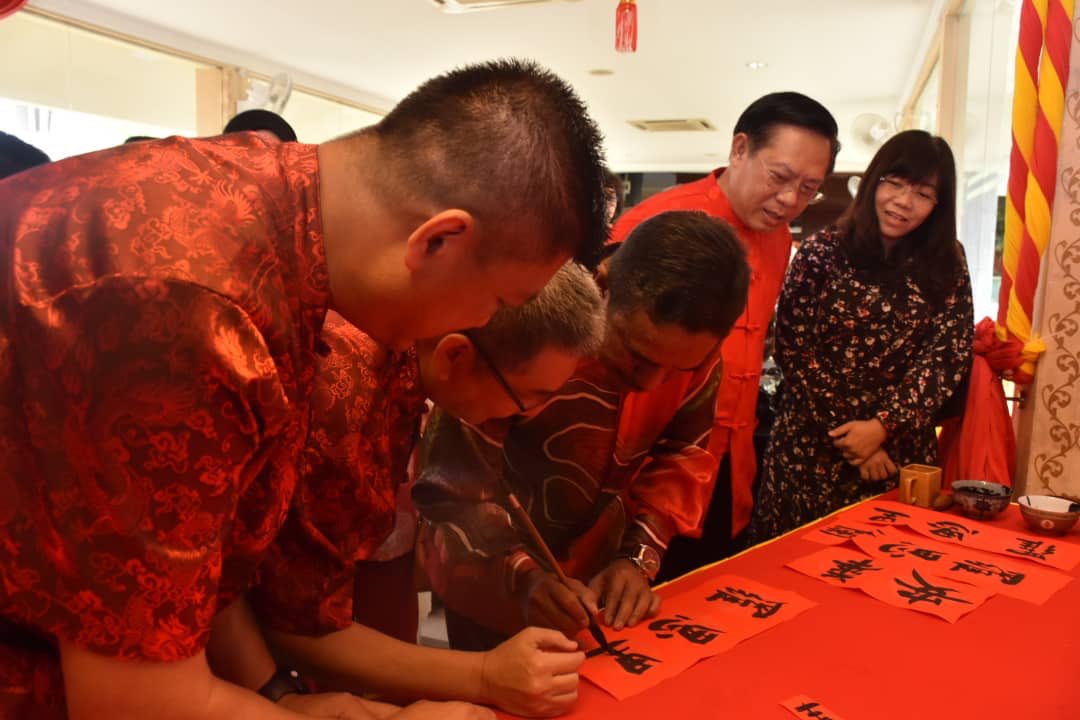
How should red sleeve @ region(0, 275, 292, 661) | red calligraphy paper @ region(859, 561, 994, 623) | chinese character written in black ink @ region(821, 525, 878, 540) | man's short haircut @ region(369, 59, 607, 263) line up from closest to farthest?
red sleeve @ region(0, 275, 292, 661) → man's short haircut @ region(369, 59, 607, 263) → red calligraphy paper @ region(859, 561, 994, 623) → chinese character written in black ink @ region(821, 525, 878, 540)

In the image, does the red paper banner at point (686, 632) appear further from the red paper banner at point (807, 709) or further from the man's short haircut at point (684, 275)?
the man's short haircut at point (684, 275)

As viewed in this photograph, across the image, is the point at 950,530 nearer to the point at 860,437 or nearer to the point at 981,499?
the point at 981,499

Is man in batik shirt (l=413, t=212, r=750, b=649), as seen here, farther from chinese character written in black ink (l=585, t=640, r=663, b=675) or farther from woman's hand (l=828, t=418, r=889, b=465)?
woman's hand (l=828, t=418, r=889, b=465)

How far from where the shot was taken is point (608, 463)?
149 cm

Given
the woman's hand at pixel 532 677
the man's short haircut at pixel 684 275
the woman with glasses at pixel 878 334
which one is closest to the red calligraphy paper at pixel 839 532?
the woman with glasses at pixel 878 334

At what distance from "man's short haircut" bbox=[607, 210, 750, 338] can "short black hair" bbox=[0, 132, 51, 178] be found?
1465 millimetres

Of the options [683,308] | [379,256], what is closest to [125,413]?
[379,256]

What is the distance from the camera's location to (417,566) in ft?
6.42

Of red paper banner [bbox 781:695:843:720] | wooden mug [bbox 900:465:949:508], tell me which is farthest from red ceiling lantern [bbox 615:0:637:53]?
red paper banner [bbox 781:695:843:720]

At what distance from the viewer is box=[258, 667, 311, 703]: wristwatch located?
3.14ft

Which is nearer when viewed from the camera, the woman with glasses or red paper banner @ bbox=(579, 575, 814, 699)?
red paper banner @ bbox=(579, 575, 814, 699)

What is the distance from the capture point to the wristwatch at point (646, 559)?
138 centimetres

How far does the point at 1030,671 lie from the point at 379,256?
101 centimetres

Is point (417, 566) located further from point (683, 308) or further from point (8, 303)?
point (8, 303)
